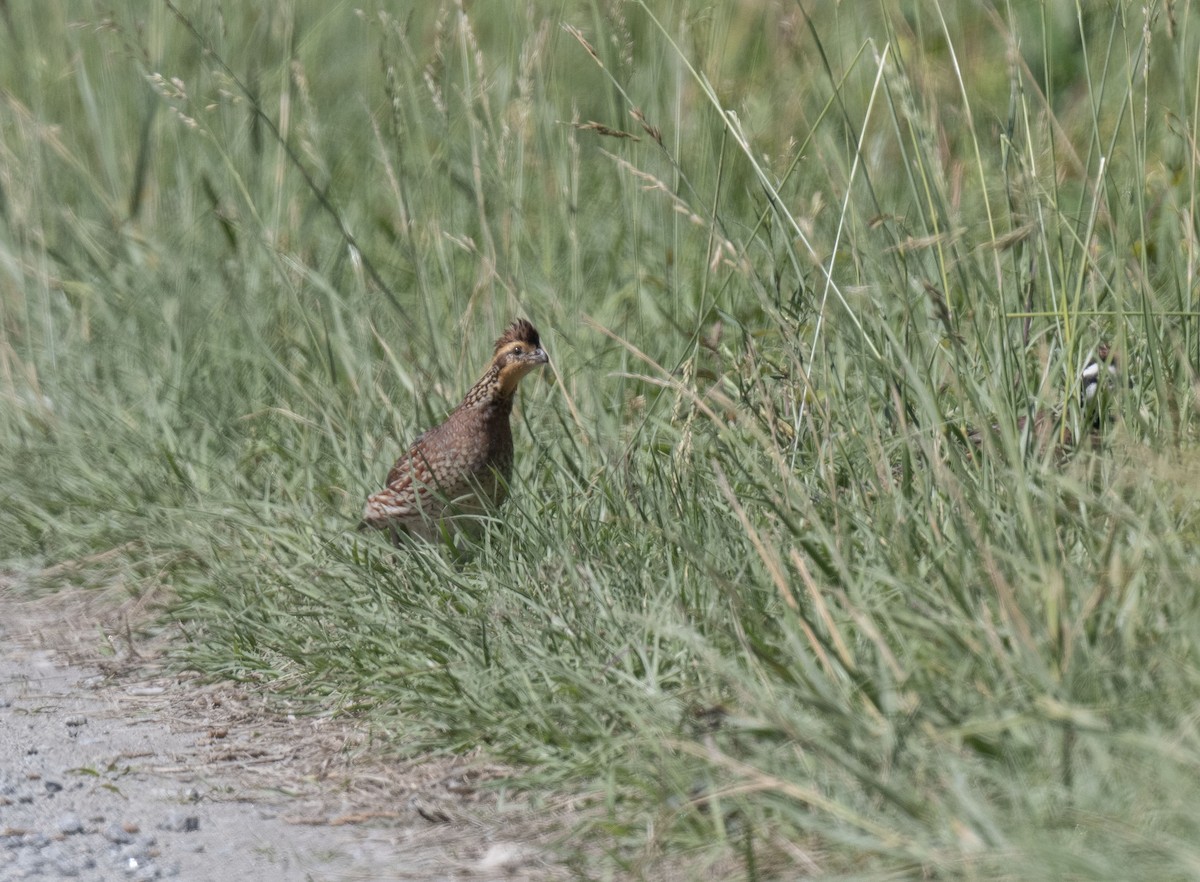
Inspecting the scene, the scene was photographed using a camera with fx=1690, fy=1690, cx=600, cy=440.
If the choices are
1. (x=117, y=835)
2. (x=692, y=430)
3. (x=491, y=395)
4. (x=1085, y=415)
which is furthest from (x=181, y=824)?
(x=1085, y=415)

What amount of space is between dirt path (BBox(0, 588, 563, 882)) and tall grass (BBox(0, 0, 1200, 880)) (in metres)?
0.14

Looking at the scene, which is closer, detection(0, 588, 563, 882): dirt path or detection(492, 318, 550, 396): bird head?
detection(0, 588, 563, 882): dirt path

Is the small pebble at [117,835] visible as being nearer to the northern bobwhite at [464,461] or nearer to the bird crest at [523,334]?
the northern bobwhite at [464,461]

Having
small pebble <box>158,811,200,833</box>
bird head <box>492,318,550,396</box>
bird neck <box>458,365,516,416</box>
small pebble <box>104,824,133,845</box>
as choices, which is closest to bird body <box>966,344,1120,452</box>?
bird head <box>492,318,550,396</box>

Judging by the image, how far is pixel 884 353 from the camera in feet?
14.1

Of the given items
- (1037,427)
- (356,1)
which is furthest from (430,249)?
(1037,427)

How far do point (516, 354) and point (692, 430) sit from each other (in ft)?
2.97

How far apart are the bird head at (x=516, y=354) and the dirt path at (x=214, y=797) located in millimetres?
1353

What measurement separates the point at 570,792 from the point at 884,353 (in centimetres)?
146

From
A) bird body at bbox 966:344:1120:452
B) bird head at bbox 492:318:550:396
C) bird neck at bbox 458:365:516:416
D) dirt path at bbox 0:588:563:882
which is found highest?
bird body at bbox 966:344:1120:452

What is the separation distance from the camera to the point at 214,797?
3.81 metres

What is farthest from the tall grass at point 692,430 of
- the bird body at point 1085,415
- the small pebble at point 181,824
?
the small pebble at point 181,824

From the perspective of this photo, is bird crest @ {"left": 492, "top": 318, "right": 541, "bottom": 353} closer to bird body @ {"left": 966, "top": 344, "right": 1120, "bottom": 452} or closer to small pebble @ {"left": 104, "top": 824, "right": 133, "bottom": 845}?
bird body @ {"left": 966, "top": 344, "right": 1120, "bottom": 452}

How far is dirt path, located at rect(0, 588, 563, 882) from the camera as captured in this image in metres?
3.43
